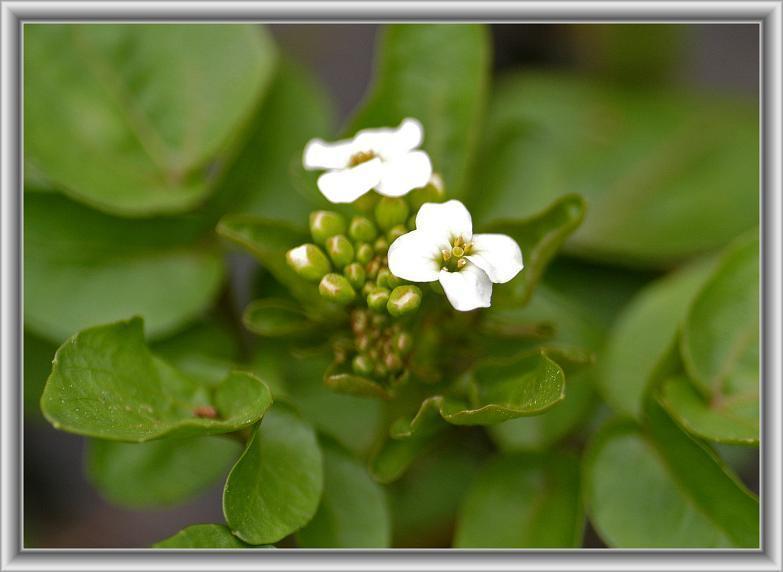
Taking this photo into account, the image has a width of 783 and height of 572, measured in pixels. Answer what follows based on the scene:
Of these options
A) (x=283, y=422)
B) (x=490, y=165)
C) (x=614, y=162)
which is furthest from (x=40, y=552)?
(x=614, y=162)

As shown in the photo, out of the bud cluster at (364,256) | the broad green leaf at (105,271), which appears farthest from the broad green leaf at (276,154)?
the bud cluster at (364,256)

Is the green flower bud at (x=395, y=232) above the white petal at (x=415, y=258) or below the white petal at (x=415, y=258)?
below

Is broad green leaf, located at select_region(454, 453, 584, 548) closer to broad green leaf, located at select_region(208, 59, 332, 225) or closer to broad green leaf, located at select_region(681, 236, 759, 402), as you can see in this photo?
broad green leaf, located at select_region(681, 236, 759, 402)

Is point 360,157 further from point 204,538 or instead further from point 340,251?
point 204,538

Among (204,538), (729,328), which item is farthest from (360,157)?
(729,328)

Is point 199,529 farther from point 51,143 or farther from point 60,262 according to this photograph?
point 51,143

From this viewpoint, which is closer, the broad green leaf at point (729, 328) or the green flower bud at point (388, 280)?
the green flower bud at point (388, 280)

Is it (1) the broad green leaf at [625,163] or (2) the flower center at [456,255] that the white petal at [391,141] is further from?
(1) the broad green leaf at [625,163]
